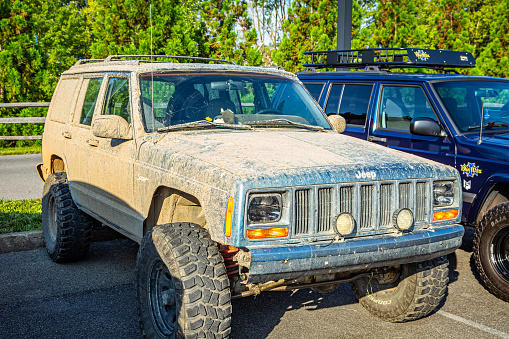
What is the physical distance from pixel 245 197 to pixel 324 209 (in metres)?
0.56

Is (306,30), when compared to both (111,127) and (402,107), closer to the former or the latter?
(402,107)

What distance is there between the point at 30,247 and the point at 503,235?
521 cm

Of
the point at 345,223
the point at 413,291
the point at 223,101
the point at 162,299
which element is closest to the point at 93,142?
the point at 223,101

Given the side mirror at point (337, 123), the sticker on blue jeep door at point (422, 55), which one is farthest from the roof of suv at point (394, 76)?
the side mirror at point (337, 123)

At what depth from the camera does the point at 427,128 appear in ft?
19.9

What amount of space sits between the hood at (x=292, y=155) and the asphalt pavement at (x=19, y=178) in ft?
19.2

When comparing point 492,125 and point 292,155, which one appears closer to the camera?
point 292,155

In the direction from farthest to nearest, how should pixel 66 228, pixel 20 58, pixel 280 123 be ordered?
pixel 20 58 < pixel 66 228 < pixel 280 123

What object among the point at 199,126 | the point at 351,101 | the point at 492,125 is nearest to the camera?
the point at 199,126

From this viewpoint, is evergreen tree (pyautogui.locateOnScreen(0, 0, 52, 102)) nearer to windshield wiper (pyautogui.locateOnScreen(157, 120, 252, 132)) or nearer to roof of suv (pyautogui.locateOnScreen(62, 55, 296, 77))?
roof of suv (pyautogui.locateOnScreen(62, 55, 296, 77))

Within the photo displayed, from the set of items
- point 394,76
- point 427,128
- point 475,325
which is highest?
point 394,76

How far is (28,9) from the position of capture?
1650 cm

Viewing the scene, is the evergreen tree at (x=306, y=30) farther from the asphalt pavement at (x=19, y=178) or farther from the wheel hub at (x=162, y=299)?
the wheel hub at (x=162, y=299)

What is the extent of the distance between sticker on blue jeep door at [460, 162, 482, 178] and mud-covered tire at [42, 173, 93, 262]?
13.2ft
